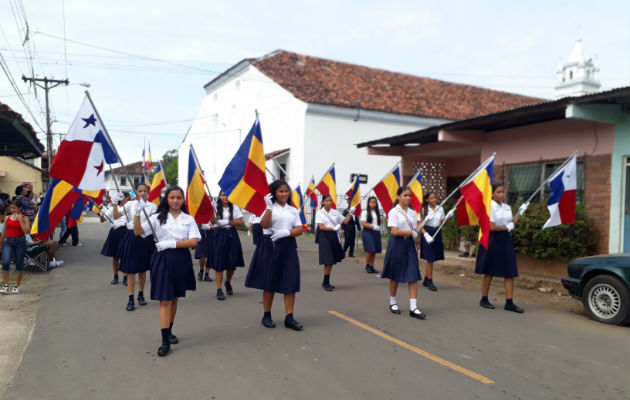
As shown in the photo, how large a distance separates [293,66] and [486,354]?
24.2m

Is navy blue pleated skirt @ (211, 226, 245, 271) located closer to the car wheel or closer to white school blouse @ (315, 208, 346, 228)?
white school blouse @ (315, 208, 346, 228)

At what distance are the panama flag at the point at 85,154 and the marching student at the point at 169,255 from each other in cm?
89

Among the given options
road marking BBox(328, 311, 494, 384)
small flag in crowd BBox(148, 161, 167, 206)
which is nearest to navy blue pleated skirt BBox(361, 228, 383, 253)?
road marking BBox(328, 311, 494, 384)

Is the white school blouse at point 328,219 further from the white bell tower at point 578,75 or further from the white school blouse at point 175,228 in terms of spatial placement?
the white bell tower at point 578,75

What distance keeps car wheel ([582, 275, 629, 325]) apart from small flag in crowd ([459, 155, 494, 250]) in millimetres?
1574

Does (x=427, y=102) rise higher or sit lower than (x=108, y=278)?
higher

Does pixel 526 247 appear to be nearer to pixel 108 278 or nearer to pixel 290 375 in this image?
pixel 290 375

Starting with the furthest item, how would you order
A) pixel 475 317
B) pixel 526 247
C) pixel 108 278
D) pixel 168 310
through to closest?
pixel 526 247 < pixel 108 278 < pixel 475 317 < pixel 168 310

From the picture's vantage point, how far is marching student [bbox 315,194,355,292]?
28.7 ft

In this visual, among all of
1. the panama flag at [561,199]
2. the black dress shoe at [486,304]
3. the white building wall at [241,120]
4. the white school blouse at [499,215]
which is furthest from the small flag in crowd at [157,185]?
the white building wall at [241,120]

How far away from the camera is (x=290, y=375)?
4.29 meters

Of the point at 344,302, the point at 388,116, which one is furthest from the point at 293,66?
the point at 344,302

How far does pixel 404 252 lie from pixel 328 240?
2.42 meters

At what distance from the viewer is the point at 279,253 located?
5.67 metres
